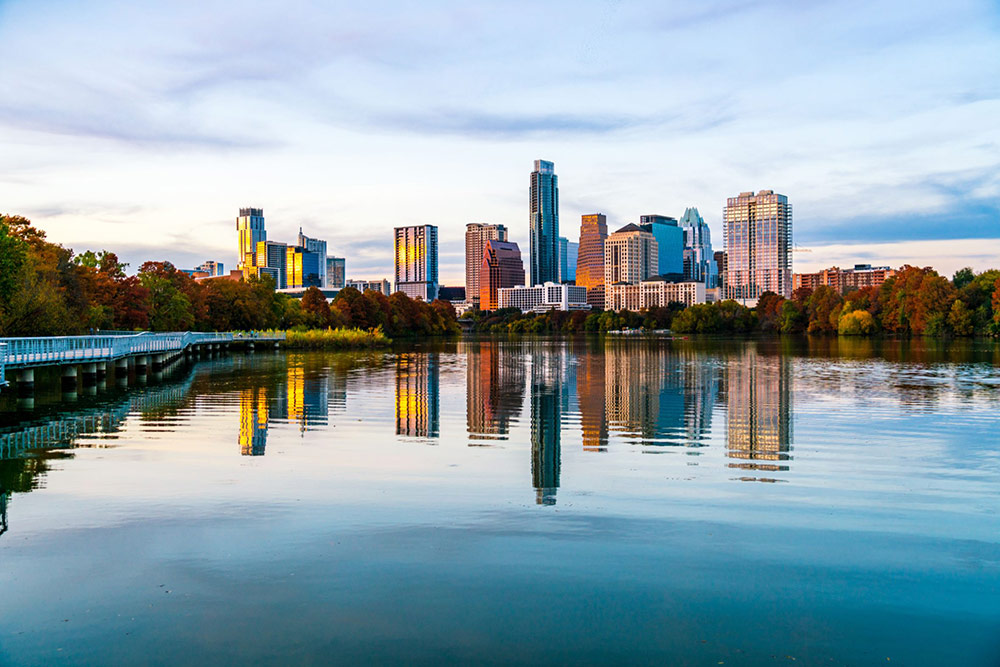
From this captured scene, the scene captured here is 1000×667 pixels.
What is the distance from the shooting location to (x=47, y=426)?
23.9 metres

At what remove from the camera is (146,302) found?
7912cm

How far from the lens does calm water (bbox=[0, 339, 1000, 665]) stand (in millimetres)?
7938

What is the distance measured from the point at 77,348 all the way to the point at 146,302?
42592 millimetres

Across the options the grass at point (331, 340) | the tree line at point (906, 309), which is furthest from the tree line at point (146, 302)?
the tree line at point (906, 309)

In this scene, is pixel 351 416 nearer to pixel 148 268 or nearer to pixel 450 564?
pixel 450 564

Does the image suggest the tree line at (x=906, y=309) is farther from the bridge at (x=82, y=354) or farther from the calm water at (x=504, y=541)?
the bridge at (x=82, y=354)

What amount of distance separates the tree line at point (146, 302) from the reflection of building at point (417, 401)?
806 inches

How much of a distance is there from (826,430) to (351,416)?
1449 cm

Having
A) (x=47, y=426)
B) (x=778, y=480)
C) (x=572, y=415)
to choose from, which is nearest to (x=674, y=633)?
(x=778, y=480)

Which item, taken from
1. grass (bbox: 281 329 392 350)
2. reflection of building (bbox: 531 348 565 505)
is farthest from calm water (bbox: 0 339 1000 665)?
grass (bbox: 281 329 392 350)

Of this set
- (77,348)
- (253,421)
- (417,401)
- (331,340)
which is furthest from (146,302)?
(253,421)

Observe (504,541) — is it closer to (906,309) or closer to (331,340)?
(331,340)

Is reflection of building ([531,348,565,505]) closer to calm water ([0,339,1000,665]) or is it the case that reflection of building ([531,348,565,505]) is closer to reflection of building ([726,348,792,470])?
calm water ([0,339,1000,665])

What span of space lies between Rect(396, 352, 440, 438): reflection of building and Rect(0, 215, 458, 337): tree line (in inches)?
806
